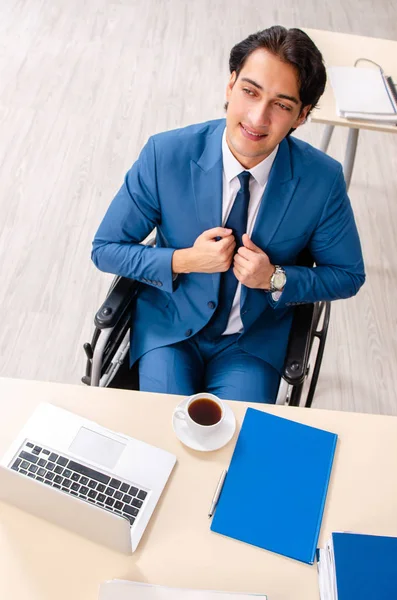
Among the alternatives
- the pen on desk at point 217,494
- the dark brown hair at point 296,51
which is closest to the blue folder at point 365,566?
the pen on desk at point 217,494

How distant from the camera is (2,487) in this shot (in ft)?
3.46

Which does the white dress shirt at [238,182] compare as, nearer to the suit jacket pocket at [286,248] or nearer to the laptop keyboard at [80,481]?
the suit jacket pocket at [286,248]

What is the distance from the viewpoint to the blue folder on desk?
44.2 inches

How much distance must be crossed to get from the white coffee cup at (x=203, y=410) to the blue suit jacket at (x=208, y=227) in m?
0.44

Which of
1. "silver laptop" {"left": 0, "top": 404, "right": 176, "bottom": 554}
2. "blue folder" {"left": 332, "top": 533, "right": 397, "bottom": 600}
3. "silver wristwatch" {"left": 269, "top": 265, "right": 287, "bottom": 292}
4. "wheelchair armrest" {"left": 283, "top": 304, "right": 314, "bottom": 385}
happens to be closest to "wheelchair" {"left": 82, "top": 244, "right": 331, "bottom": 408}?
"wheelchair armrest" {"left": 283, "top": 304, "right": 314, "bottom": 385}

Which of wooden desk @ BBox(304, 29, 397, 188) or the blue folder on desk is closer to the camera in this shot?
the blue folder on desk

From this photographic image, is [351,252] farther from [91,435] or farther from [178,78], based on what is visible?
[178,78]

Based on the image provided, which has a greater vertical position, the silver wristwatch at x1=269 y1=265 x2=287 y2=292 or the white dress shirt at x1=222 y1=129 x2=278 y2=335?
the white dress shirt at x1=222 y1=129 x2=278 y2=335

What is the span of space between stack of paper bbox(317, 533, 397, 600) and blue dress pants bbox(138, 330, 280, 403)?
0.65m

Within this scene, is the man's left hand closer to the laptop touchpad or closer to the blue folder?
the laptop touchpad

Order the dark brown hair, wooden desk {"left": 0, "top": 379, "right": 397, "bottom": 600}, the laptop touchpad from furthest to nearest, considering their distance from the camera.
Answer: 1. the dark brown hair
2. the laptop touchpad
3. wooden desk {"left": 0, "top": 379, "right": 397, "bottom": 600}

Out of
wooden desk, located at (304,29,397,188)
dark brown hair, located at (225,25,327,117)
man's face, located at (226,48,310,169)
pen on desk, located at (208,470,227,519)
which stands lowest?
pen on desk, located at (208,470,227,519)

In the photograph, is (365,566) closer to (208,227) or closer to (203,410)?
(203,410)

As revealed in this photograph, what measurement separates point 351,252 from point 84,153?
2.05 metres
